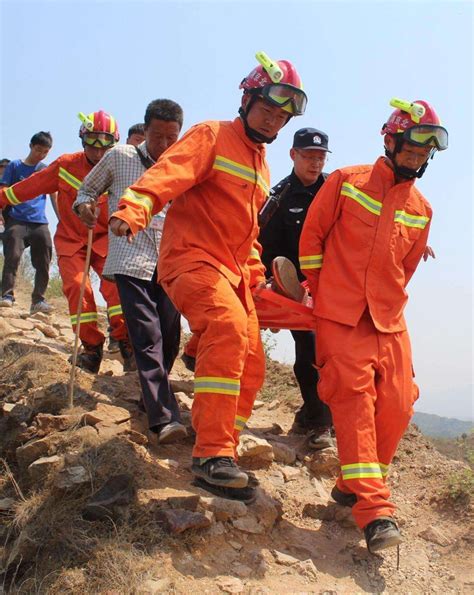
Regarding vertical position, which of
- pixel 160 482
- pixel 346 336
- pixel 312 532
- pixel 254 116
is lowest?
pixel 312 532

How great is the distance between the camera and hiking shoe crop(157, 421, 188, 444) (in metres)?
4.18

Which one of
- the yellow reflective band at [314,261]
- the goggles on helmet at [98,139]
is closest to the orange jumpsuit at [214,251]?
the yellow reflective band at [314,261]

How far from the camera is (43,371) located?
16.9ft

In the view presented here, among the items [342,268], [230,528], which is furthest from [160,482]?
[342,268]

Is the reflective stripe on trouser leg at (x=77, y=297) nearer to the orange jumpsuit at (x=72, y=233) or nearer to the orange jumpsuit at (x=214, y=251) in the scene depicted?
the orange jumpsuit at (x=72, y=233)

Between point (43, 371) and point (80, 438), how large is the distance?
1257 millimetres

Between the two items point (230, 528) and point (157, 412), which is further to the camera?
point (157, 412)

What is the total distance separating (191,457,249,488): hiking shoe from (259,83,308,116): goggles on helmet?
205 cm

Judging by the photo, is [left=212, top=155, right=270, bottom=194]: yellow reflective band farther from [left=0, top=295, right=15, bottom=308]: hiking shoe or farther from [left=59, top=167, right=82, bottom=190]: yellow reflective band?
[left=0, top=295, right=15, bottom=308]: hiking shoe

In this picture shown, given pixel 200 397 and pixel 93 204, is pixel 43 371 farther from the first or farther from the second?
pixel 200 397

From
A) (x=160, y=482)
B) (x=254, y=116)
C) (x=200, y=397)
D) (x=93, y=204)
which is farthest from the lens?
(x=93, y=204)

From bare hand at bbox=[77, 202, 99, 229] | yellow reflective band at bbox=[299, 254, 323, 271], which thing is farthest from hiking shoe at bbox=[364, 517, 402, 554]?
bare hand at bbox=[77, 202, 99, 229]

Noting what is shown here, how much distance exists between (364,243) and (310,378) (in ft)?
4.28

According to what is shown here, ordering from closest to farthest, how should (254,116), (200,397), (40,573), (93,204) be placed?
(40,573) → (200,397) → (254,116) → (93,204)
